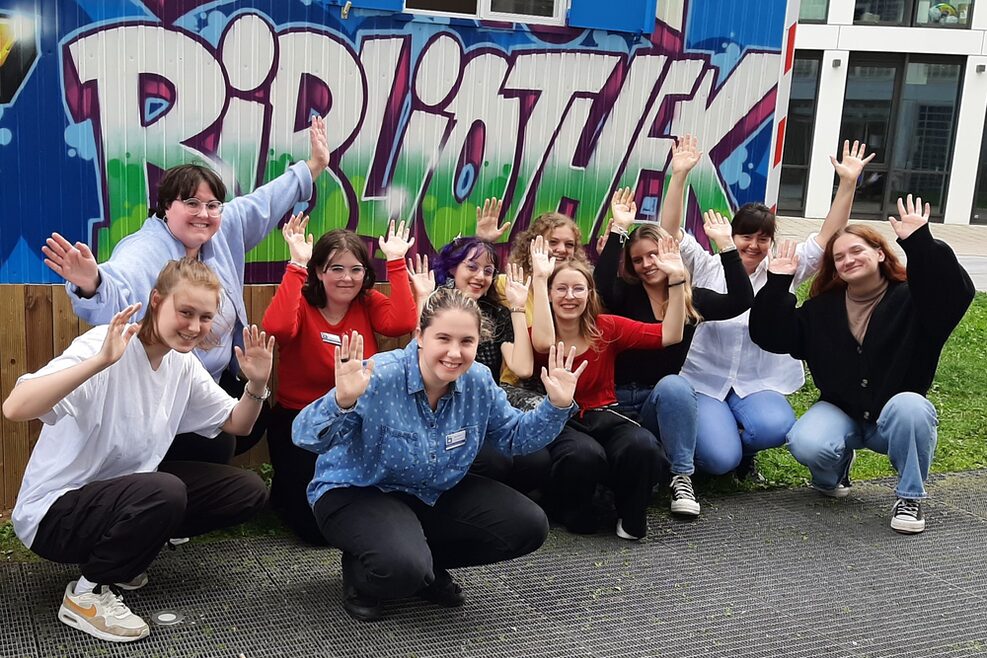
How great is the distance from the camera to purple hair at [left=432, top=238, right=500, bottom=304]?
4875mm

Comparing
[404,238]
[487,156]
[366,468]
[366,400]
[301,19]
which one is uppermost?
[301,19]

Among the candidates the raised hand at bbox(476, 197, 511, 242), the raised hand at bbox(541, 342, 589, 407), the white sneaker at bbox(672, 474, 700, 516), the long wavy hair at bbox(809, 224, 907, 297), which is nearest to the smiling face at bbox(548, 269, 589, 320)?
the raised hand at bbox(476, 197, 511, 242)

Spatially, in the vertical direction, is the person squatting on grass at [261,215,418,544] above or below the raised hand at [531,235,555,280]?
below

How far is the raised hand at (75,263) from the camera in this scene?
368 centimetres

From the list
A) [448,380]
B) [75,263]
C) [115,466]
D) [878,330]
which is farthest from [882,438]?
[75,263]

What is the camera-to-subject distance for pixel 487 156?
543 cm

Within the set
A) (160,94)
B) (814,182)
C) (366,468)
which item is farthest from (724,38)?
(814,182)

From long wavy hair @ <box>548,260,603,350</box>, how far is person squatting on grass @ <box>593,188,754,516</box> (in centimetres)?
44

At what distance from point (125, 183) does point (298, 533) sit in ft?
5.90

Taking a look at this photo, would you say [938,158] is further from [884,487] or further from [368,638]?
[368,638]

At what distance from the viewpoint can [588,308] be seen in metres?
Answer: 4.65

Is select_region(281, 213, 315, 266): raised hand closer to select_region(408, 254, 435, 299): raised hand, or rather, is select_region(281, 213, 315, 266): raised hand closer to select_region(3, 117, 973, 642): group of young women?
select_region(3, 117, 973, 642): group of young women

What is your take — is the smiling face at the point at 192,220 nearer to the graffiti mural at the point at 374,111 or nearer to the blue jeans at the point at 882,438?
the graffiti mural at the point at 374,111

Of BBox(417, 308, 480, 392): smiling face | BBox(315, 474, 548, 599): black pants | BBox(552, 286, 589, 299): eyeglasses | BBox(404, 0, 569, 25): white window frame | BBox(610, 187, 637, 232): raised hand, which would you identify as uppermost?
BBox(404, 0, 569, 25): white window frame
